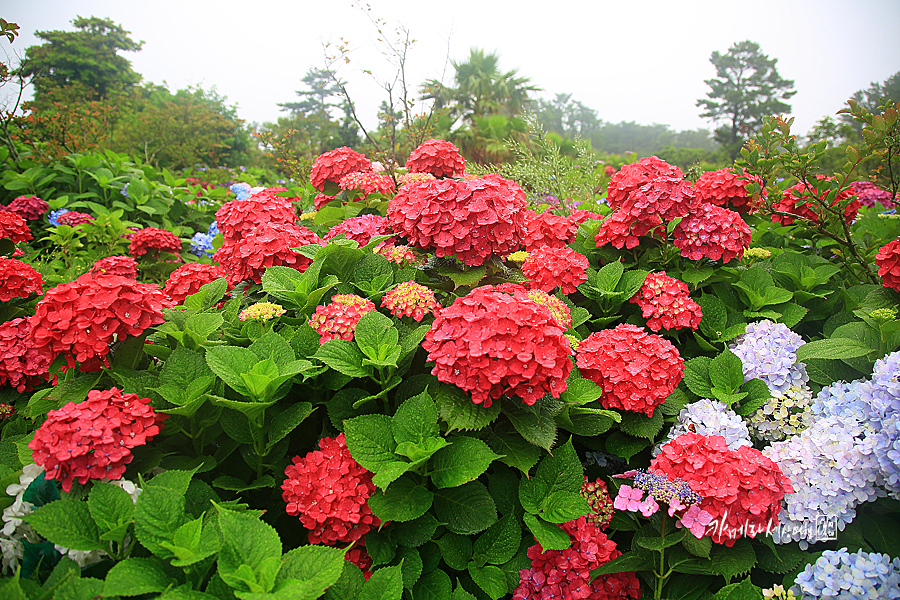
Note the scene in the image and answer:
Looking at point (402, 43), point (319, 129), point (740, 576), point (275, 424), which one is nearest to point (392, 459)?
point (275, 424)

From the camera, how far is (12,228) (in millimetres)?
3035

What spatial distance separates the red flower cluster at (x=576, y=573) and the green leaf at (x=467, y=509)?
0.22m

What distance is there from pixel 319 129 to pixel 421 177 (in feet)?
89.0

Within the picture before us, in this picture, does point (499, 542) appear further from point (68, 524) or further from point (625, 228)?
point (625, 228)

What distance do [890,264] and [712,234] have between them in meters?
0.77

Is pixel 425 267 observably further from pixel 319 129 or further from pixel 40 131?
pixel 319 129

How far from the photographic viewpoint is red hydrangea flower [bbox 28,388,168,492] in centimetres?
132

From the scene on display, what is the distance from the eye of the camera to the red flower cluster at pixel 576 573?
1580 millimetres

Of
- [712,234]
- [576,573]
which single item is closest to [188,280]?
[576,573]

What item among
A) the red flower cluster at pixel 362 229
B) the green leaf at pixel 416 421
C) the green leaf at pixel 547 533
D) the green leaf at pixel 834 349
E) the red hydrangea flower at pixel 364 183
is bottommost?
the green leaf at pixel 547 533

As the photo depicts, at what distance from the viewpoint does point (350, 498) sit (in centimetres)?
154

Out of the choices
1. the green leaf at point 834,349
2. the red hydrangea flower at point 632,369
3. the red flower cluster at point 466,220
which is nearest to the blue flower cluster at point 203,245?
the red flower cluster at point 466,220

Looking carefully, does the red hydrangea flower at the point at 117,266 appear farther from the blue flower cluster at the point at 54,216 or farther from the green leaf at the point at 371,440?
the blue flower cluster at the point at 54,216

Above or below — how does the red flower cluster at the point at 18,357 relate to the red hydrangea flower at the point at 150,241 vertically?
below
